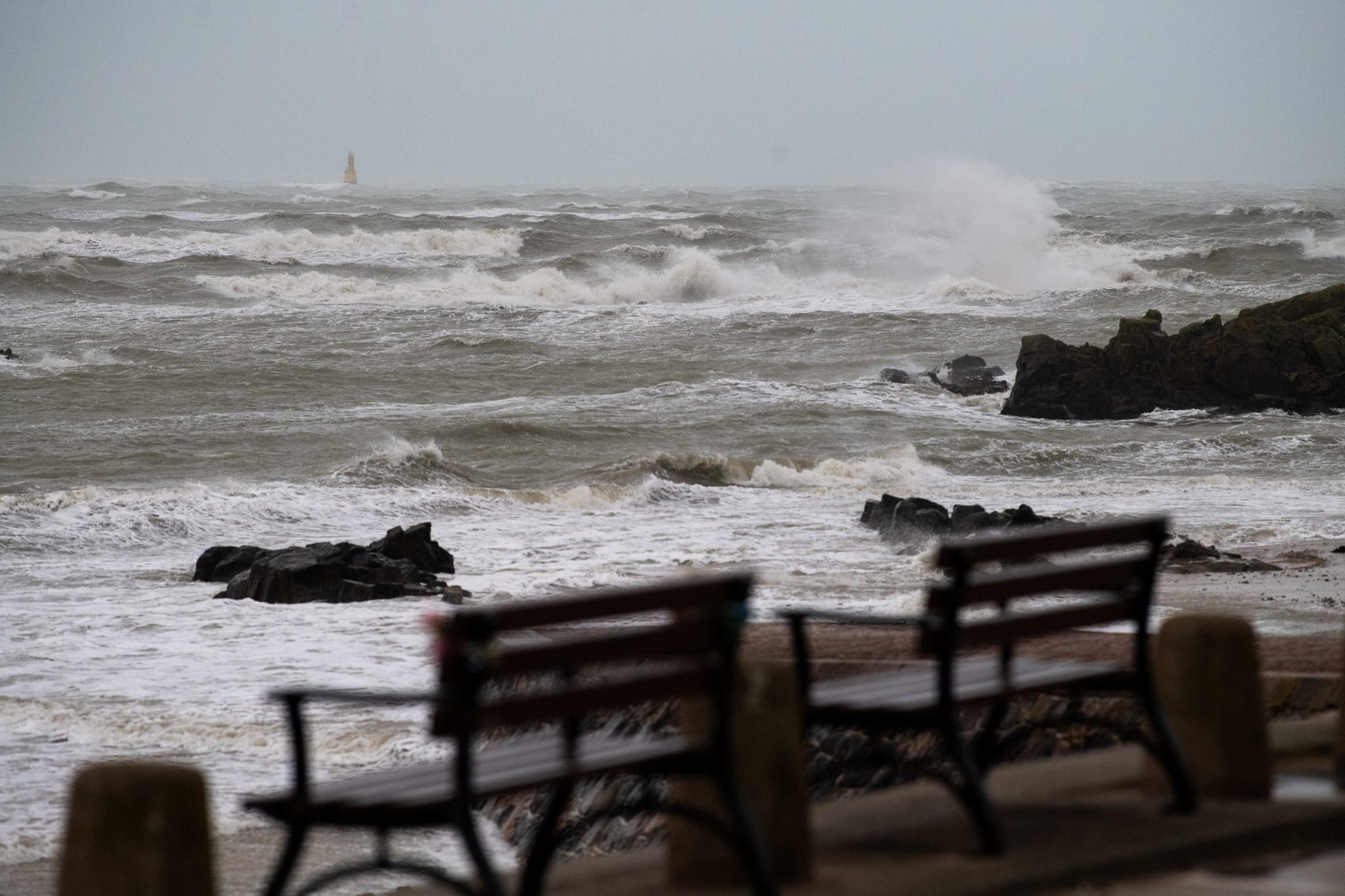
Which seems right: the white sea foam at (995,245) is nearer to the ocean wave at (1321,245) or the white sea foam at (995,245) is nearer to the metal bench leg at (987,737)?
the ocean wave at (1321,245)

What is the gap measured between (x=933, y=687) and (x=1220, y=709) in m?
0.92

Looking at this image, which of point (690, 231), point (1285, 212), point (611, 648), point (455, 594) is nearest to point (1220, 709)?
point (611, 648)

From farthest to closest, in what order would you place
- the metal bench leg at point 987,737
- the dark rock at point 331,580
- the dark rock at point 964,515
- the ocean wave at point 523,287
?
the ocean wave at point 523,287 < the dark rock at point 964,515 < the dark rock at point 331,580 < the metal bench leg at point 987,737

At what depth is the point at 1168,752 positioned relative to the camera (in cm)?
427

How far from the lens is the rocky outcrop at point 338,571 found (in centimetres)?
1242

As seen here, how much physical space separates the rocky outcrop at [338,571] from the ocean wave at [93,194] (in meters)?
58.1

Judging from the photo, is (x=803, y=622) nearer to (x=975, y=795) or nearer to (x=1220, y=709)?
(x=975, y=795)

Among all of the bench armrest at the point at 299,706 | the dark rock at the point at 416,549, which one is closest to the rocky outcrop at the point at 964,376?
the dark rock at the point at 416,549

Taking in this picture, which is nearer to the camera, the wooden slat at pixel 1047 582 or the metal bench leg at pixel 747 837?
the metal bench leg at pixel 747 837

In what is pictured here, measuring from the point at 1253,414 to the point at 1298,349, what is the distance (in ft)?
5.60

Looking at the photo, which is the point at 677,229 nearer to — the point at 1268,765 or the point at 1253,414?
the point at 1253,414

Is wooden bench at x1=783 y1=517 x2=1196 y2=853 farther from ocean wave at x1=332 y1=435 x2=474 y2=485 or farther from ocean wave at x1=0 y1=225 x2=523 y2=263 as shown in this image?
ocean wave at x1=0 y1=225 x2=523 y2=263

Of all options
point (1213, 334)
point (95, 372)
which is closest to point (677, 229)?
point (95, 372)

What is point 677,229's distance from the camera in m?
55.6
